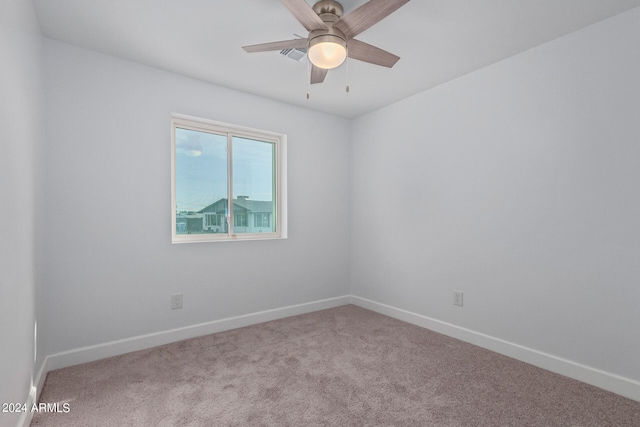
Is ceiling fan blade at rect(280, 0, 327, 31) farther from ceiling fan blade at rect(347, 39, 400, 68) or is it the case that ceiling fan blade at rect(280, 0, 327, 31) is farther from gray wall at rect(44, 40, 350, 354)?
gray wall at rect(44, 40, 350, 354)

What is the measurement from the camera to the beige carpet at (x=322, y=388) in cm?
168

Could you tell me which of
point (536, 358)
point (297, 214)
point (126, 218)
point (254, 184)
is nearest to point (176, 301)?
point (126, 218)

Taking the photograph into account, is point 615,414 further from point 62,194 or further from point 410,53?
point 62,194

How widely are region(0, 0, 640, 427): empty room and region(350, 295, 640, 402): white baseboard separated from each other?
0.01 metres

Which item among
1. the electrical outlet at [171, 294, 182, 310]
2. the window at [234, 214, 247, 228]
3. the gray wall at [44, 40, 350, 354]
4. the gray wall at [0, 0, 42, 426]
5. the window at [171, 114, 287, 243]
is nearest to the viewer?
the gray wall at [0, 0, 42, 426]

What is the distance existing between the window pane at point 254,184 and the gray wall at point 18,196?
61.7 inches

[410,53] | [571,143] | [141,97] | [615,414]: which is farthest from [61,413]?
[571,143]

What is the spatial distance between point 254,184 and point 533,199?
8.11 ft

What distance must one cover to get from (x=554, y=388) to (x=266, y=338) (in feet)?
6.79

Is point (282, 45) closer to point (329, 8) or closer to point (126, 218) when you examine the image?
point (329, 8)

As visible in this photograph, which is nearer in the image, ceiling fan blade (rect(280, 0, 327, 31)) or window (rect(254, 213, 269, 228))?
ceiling fan blade (rect(280, 0, 327, 31))

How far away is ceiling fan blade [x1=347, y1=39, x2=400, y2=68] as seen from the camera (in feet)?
6.14

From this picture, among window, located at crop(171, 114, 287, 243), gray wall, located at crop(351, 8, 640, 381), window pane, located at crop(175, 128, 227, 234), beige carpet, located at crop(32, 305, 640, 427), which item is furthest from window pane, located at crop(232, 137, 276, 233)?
gray wall, located at crop(351, 8, 640, 381)

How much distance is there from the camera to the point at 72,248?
2275mm
